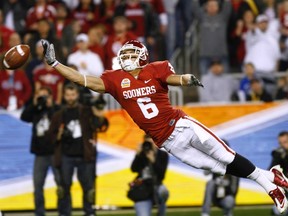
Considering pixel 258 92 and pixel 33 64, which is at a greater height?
pixel 33 64

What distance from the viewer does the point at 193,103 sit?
64.1ft

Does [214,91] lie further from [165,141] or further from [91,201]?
[165,141]

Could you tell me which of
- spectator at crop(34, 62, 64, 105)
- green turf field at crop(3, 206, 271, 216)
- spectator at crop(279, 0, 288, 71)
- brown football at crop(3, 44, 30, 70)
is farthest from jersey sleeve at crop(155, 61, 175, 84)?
spectator at crop(279, 0, 288, 71)

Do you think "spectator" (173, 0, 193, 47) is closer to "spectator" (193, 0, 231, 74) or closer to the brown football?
"spectator" (193, 0, 231, 74)

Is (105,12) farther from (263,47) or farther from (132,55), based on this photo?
(132,55)

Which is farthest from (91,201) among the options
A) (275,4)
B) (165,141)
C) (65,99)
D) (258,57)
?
(275,4)

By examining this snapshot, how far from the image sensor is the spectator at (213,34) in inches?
783

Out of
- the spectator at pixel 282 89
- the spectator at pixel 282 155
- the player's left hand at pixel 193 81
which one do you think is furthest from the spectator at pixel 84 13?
the player's left hand at pixel 193 81

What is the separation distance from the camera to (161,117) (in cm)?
1298

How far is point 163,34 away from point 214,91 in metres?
1.80

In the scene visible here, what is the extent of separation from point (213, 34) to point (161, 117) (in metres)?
7.15

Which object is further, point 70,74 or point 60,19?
point 60,19

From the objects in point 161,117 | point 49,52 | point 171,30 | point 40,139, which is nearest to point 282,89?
point 171,30

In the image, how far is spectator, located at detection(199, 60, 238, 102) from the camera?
62.2 ft
